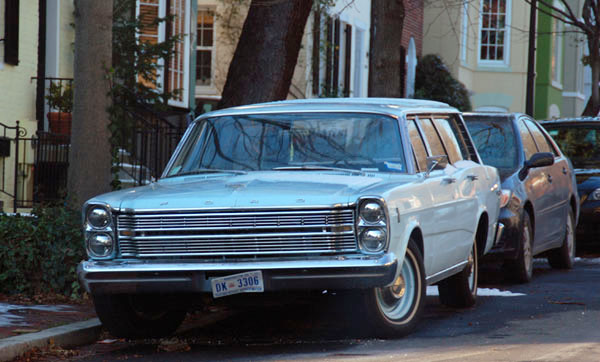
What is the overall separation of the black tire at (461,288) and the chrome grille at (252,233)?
98.7 inches

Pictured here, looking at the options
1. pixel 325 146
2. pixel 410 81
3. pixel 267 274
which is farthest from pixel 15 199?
pixel 410 81

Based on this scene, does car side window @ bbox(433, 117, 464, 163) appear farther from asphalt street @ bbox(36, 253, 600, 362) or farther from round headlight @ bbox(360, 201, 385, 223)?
round headlight @ bbox(360, 201, 385, 223)

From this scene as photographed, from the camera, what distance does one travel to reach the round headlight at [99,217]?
26.6 feet

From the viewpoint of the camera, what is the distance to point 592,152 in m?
16.0

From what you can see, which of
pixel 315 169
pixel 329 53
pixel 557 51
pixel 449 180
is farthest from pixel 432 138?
pixel 557 51

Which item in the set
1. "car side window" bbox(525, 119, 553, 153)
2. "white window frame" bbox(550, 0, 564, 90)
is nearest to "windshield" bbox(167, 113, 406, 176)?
"car side window" bbox(525, 119, 553, 153)

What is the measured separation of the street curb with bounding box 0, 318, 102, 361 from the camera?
771 centimetres

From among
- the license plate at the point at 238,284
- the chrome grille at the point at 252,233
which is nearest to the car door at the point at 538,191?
the chrome grille at the point at 252,233

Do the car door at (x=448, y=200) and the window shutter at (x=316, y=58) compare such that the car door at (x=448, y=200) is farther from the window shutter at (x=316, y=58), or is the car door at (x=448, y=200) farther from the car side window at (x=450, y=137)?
the window shutter at (x=316, y=58)

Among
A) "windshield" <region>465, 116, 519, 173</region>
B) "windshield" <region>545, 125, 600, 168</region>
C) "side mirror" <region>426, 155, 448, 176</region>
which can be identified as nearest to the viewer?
"side mirror" <region>426, 155, 448, 176</region>

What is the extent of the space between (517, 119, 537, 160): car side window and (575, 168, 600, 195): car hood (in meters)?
2.76

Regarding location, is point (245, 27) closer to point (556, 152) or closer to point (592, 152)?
point (556, 152)

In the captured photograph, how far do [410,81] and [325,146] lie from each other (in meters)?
29.3

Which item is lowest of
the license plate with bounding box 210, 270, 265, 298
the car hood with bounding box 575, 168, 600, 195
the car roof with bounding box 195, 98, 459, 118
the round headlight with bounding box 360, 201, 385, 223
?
the license plate with bounding box 210, 270, 265, 298
